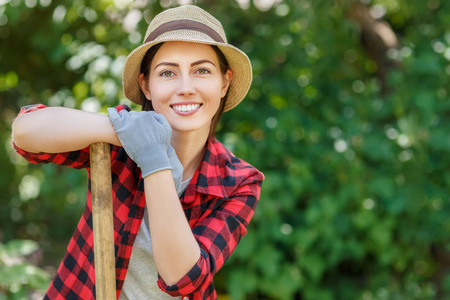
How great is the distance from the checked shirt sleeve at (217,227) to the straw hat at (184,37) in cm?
33

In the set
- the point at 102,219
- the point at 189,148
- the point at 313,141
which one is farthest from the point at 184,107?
the point at 313,141

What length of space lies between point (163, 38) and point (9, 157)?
3124 mm

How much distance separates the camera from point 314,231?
3.32 meters

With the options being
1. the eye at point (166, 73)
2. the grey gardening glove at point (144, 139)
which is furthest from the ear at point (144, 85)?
the grey gardening glove at point (144, 139)

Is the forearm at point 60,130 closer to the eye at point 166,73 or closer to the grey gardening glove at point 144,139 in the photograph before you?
the grey gardening glove at point 144,139

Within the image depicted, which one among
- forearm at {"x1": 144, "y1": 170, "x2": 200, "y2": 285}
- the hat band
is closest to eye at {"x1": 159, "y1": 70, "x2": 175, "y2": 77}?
the hat band

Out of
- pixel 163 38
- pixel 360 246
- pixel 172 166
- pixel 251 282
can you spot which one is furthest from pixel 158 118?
pixel 360 246

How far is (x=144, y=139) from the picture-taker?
1.42 metres

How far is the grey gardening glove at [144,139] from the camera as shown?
1.42 m

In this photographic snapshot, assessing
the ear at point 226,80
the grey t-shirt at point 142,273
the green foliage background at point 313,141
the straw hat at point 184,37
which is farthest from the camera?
the green foliage background at point 313,141

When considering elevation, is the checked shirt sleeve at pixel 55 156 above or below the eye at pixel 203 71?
below

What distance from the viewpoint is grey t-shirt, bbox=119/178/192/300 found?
5.69ft

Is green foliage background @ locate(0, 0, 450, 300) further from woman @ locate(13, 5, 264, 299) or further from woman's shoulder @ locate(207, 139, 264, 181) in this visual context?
woman @ locate(13, 5, 264, 299)

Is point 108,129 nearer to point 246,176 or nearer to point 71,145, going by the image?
point 71,145
